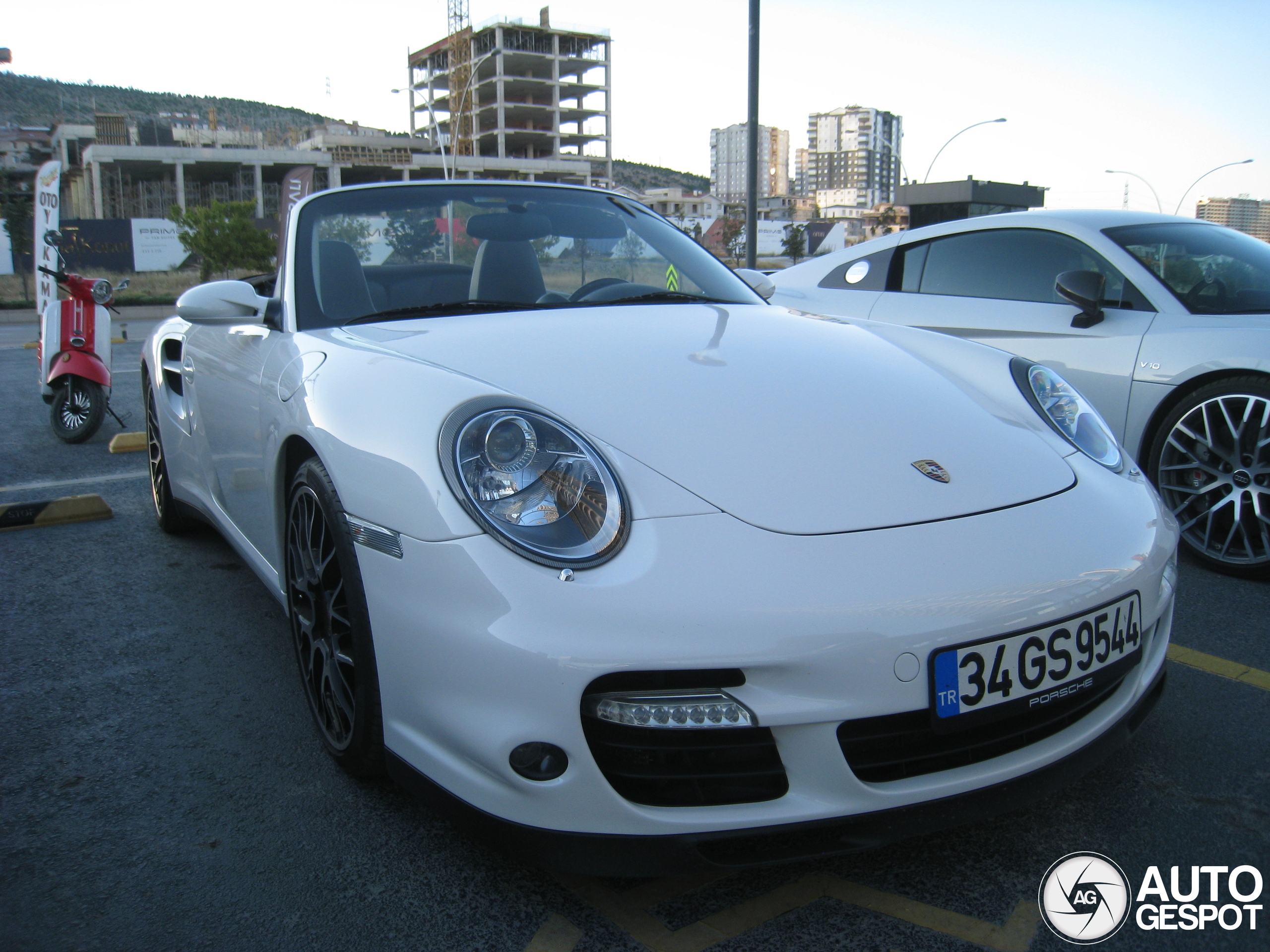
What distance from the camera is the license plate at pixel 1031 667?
55.6 inches

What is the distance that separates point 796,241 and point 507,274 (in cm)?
7593

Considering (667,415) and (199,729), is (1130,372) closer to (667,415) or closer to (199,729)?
(667,415)

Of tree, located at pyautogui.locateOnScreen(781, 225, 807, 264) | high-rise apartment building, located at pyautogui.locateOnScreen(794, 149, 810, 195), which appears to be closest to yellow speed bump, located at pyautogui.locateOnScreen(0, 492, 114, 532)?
tree, located at pyautogui.locateOnScreen(781, 225, 807, 264)

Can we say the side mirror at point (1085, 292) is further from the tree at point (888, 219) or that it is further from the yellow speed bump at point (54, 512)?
the tree at point (888, 219)

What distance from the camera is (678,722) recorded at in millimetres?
1379

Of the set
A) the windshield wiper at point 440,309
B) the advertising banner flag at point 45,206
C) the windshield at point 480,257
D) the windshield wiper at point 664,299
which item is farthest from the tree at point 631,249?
the advertising banner flag at point 45,206

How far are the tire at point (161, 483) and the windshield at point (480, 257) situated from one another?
5.00 ft

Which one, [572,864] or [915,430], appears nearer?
[572,864]

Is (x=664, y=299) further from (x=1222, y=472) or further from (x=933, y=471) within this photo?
(x=1222, y=472)

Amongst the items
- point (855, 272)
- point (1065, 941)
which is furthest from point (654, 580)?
point (855, 272)

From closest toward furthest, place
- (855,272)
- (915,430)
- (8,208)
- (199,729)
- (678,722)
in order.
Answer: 1. (678,722)
2. (915,430)
3. (199,729)
4. (855,272)
5. (8,208)

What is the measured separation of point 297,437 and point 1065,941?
66.8 inches

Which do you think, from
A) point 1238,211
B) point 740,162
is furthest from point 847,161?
point 1238,211

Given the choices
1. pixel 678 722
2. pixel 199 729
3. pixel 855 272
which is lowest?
pixel 199 729
